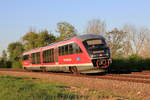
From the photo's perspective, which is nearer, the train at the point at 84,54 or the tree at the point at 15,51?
the train at the point at 84,54

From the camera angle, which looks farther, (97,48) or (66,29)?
(66,29)

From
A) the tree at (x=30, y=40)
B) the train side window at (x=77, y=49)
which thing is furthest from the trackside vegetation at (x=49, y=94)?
the tree at (x=30, y=40)

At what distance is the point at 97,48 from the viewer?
16969mm

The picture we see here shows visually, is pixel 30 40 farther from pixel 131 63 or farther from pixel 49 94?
pixel 49 94

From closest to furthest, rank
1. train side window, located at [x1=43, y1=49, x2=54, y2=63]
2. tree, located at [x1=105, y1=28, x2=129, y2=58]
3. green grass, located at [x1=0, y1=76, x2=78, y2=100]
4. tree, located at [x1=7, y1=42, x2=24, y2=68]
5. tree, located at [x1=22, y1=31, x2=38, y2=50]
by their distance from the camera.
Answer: green grass, located at [x1=0, y1=76, x2=78, y2=100] < train side window, located at [x1=43, y1=49, x2=54, y2=63] < tree, located at [x1=105, y1=28, x2=129, y2=58] < tree, located at [x1=22, y1=31, x2=38, y2=50] < tree, located at [x1=7, y1=42, x2=24, y2=68]

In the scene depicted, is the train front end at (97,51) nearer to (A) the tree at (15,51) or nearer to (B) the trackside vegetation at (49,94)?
(B) the trackside vegetation at (49,94)

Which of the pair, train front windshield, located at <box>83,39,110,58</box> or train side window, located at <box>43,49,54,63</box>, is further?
train side window, located at <box>43,49,54,63</box>

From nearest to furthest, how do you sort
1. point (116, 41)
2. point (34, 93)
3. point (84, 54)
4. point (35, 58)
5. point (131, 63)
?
point (34, 93)
point (84, 54)
point (131, 63)
point (35, 58)
point (116, 41)

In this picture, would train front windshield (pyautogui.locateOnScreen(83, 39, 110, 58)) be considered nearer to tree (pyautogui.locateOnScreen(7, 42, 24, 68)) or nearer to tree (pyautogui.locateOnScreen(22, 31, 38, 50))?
tree (pyautogui.locateOnScreen(22, 31, 38, 50))

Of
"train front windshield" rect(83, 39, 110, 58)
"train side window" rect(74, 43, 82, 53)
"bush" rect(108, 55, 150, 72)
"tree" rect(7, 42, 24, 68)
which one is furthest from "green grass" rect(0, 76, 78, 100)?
"tree" rect(7, 42, 24, 68)

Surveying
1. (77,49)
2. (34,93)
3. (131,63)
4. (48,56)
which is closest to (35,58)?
(48,56)

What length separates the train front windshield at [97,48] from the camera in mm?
16812

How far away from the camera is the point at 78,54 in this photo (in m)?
17.5

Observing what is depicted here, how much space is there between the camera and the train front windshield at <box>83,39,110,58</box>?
55.2 feet
